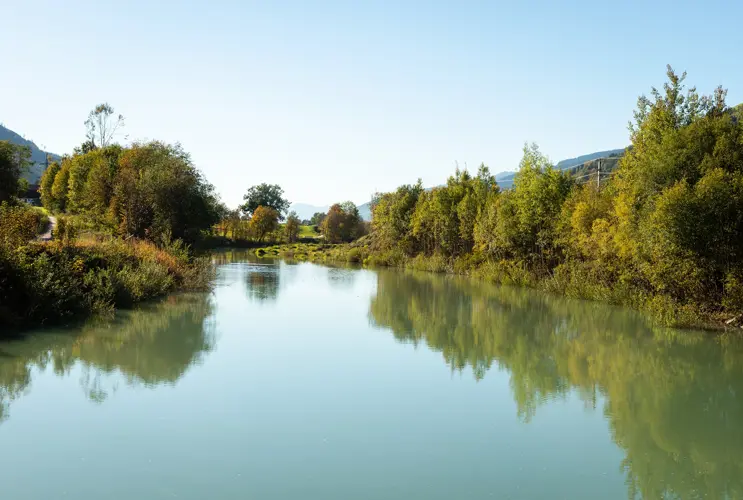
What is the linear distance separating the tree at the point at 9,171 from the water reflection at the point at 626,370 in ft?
63.9

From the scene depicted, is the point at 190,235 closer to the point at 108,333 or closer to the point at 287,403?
the point at 108,333

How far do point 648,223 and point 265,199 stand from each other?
9160 cm

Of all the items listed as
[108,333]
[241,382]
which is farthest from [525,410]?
[108,333]

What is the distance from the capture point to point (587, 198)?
23.9m

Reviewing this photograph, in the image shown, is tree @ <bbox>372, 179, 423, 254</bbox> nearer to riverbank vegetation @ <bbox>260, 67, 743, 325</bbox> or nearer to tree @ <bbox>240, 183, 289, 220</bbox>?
riverbank vegetation @ <bbox>260, 67, 743, 325</bbox>

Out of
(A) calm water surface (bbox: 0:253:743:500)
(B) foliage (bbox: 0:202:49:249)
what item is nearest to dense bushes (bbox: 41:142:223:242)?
(B) foliage (bbox: 0:202:49:249)

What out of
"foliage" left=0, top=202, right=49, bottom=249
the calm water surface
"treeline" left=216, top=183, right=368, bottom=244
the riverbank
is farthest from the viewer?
"treeline" left=216, top=183, right=368, bottom=244

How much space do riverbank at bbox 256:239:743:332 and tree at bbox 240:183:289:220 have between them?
4463 centimetres

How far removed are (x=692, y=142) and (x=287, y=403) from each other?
13.4 metres

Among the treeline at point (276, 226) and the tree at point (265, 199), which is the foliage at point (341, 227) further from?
the tree at point (265, 199)

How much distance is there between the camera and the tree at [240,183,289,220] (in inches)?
4013

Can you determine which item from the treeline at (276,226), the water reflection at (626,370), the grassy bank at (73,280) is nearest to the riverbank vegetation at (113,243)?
the grassy bank at (73,280)

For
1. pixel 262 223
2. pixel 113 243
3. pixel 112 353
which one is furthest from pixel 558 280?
pixel 262 223

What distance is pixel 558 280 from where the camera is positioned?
83.6 feet
